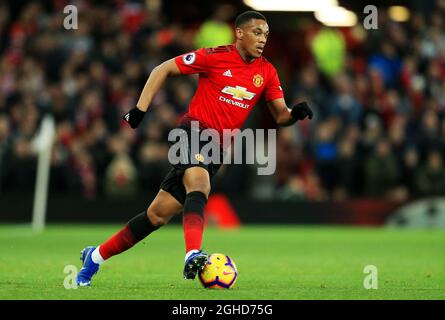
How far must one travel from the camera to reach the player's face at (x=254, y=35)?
30.9 feet

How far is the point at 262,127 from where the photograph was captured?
79.1 feet

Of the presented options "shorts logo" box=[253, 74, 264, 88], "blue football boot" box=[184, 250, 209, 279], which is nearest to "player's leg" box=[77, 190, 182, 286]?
"blue football boot" box=[184, 250, 209, 279]

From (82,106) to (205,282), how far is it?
12987mm

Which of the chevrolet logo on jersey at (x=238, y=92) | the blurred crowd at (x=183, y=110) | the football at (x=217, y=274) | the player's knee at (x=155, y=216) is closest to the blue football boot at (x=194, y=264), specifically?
the football at (x=217, y=274)

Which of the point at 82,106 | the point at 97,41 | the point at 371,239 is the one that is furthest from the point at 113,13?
the point at 371,239

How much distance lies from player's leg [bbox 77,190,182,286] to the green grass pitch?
195 millimetres

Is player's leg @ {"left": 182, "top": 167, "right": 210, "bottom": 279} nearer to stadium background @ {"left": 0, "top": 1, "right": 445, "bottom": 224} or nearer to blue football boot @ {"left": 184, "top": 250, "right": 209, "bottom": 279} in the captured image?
blue football boot @ {"left": 184, "top": 250, "right": 209, "bottom": 279}

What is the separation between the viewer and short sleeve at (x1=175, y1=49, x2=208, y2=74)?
9.39 metres

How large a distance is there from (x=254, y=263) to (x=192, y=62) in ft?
12.7

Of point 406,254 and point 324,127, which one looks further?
point 324,127

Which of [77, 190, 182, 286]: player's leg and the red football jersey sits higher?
the red football jersey

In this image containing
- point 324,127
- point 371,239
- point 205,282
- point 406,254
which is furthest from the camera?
point 324,127

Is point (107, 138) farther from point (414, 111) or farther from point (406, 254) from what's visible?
point (406, 254)

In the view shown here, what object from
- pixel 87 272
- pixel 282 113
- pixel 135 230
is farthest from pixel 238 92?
pixel 87 272
